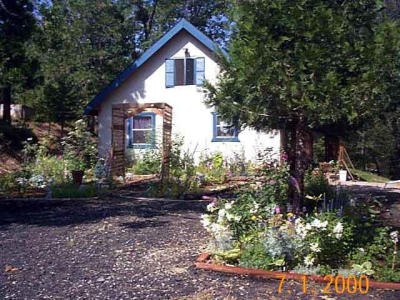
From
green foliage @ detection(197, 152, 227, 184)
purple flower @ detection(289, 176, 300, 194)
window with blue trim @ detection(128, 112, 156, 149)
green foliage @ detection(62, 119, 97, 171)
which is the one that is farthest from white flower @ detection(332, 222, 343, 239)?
window with blue trim @ detection(128, 112, 156, 149)

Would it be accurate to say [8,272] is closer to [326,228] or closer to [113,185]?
[326,228]

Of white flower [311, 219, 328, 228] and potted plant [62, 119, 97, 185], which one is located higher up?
potted plant [62, 119, 97, 185]

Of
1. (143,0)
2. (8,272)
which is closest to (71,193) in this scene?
(8,272)

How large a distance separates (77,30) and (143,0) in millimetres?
6836

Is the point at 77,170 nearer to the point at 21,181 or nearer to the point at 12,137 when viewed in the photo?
the point at 21,181

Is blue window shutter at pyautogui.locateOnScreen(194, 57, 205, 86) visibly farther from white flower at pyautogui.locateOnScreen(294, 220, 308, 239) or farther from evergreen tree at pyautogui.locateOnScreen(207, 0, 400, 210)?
white flower at pyautogui.locateOnScreen(294, 220, 308, 239)

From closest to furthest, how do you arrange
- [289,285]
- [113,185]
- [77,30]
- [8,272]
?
1. [289,285]
2. [8,272]
3. [113,185]
4. [77,30]

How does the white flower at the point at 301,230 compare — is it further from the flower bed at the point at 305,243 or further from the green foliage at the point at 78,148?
the green foliage at the point at 78,148

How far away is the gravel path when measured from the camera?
3943 mm

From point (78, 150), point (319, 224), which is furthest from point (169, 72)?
point (319, 224)

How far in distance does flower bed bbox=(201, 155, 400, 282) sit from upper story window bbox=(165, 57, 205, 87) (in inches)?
390

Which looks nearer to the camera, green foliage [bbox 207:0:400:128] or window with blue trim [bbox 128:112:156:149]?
green foliage [bbox 207:0:400:128]

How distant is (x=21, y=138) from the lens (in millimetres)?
17797
